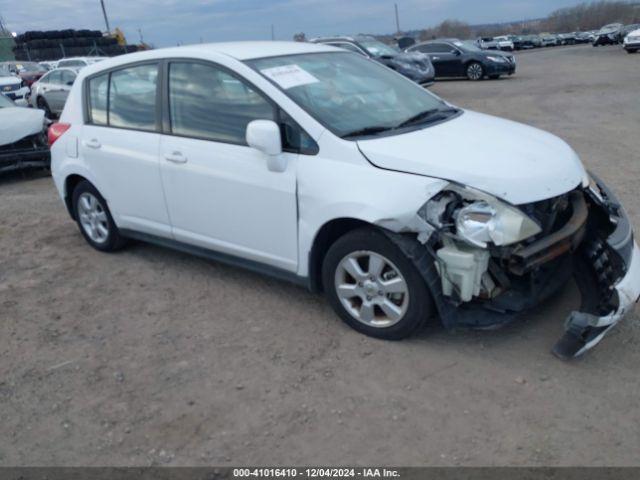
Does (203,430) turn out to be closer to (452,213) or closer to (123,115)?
(452,213)

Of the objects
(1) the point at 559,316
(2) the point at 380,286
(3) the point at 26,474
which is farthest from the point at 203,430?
(1) the point at 559,316

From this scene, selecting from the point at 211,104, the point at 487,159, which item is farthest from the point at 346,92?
the point at 487,159

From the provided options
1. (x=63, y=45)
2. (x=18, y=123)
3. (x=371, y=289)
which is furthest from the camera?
(x=63, y=45)

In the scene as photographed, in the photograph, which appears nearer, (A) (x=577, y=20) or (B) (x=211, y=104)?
(B) (x=211, y=104)

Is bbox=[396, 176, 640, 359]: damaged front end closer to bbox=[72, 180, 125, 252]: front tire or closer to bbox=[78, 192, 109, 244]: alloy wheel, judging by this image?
bbox=[72, 180, 125, 252]: front tire

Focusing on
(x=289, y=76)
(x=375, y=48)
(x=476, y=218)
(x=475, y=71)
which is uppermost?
(x=289, y=76)

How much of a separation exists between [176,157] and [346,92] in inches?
51.0

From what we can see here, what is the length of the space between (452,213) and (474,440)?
1.18 metres

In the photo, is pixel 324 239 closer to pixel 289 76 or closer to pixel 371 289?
pixel 371 289

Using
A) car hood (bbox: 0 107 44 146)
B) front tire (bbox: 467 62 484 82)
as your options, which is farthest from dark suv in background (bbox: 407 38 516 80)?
car hood (bbox: 0 107 44 146)

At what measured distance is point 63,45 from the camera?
3884 centimetres

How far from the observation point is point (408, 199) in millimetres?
3322

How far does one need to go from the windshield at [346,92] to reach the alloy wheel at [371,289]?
0.80 metres

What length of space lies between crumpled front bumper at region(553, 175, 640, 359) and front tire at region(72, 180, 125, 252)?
3.77 metres
